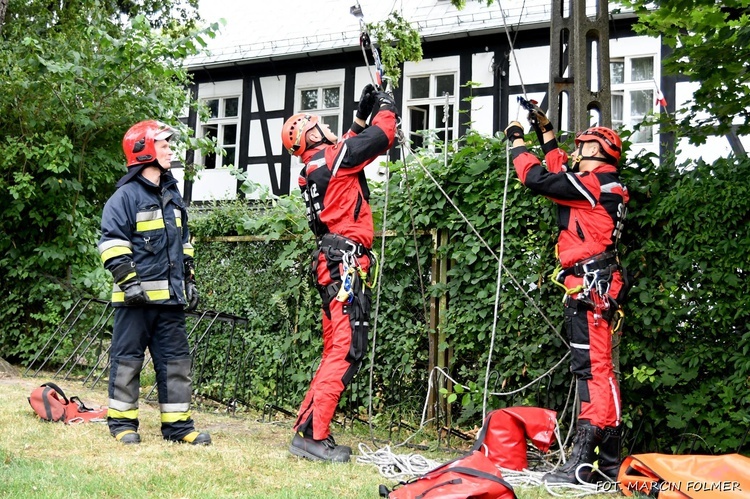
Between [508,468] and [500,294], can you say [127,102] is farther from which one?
[508,468]

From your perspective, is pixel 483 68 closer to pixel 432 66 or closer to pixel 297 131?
pixel 432 66

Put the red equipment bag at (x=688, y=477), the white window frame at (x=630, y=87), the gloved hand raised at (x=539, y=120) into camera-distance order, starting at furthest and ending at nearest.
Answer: the white window frame at (x=630, y=87) → the gloved hand raised at (x=539, y=120) → the red equipment bag at (x=688, y=477)

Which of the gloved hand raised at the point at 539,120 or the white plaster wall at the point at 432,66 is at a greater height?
the white plaster wall at the point at 432,66

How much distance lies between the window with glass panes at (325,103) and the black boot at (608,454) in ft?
41.4

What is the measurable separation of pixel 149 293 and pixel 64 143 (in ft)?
12.8

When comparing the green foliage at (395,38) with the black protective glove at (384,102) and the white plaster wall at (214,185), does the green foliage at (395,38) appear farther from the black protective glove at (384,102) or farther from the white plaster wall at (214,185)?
the white plaster wall at (214,185)

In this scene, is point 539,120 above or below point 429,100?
below

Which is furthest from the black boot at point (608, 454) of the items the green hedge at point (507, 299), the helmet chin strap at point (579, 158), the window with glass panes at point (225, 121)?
the window with glass panes at point (225, 121)

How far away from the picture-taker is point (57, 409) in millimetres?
5602

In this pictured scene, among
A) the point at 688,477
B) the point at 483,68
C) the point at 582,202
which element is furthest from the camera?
the point at 483,68

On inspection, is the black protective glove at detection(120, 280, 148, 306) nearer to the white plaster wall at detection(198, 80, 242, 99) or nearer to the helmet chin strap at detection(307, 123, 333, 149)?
the helmet chin strap at detection(307, 123, 333, 149)

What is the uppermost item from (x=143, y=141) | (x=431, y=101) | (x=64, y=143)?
(x=431, y=101)

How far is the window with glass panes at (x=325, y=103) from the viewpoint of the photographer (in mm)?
16516

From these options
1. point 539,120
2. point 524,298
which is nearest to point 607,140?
point 539,120
